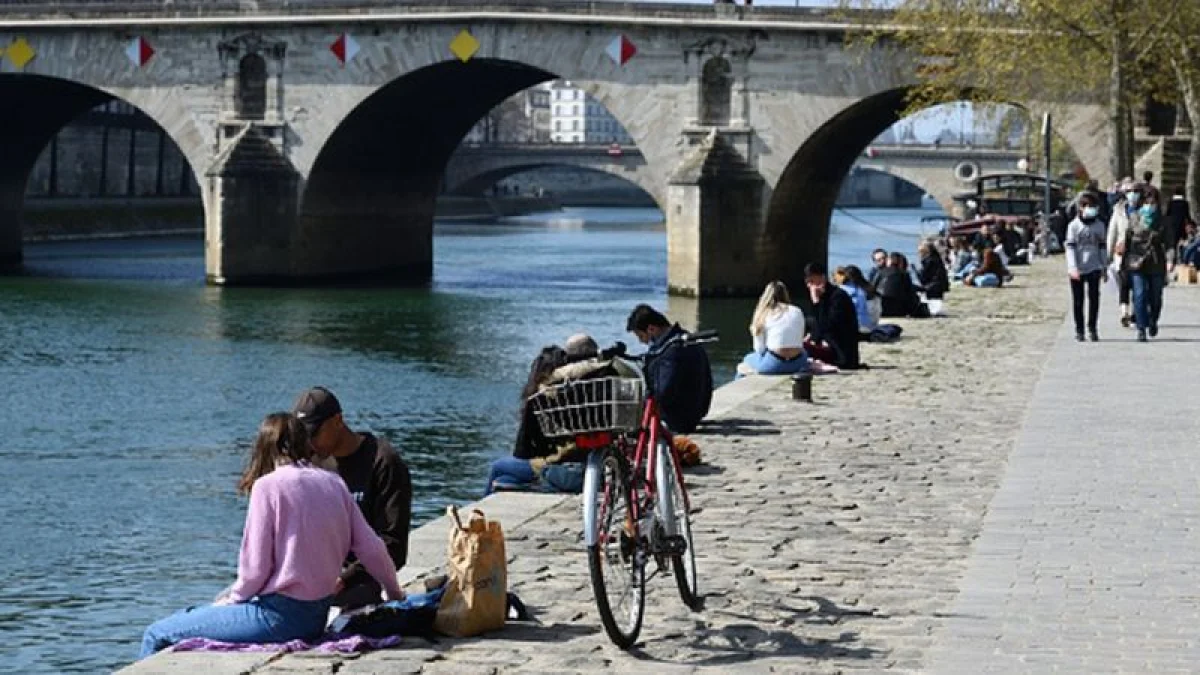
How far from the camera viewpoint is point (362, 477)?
11.1 m

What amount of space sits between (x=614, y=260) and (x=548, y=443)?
64.9m

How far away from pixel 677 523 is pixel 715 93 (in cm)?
4660

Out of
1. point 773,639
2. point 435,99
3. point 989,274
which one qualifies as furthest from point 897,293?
point 435,99

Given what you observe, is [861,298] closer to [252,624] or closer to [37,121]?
[252,624]

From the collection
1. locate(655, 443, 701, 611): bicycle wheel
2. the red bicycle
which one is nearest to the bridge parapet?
locate(655, 443, 701, 611): bicycle wheel

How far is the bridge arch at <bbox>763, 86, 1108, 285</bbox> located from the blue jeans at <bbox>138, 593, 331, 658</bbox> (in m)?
44.5

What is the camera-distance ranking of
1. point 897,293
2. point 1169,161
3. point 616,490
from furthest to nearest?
1. point 1169,161
2. point 897,293
3. point 616,490

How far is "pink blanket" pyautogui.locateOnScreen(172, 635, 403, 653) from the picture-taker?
412 inches

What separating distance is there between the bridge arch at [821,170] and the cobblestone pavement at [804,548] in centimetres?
3037

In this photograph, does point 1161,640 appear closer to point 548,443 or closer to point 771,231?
point 548,443

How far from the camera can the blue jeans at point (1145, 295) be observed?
27.8 m

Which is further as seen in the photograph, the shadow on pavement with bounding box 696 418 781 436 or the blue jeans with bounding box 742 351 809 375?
the blue jeans with bounding box 742 351 809 375

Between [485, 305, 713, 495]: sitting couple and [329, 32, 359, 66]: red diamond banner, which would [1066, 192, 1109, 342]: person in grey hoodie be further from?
[329, 32, 359, 66]: red diamond banner

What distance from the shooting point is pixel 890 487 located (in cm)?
1622
